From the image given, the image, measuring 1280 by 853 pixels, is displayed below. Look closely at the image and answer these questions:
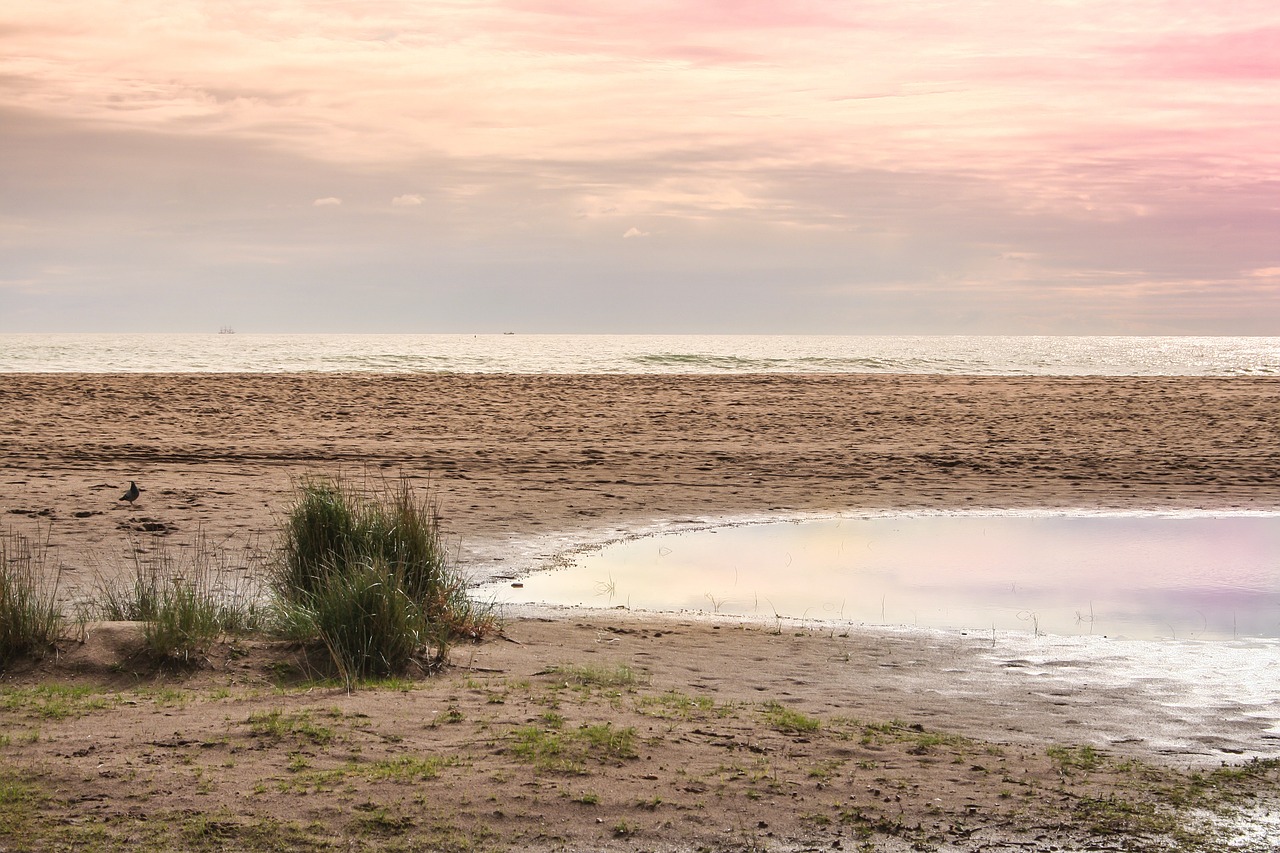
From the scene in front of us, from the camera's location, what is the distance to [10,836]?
177 inches

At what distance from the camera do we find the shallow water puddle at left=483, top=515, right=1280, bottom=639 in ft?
31.2

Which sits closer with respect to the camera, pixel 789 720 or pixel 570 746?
pixel 570 746

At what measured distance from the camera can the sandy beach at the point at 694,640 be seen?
5.03 metres

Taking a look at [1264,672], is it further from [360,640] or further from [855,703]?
[360,640]

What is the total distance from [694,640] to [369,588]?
96.7 inches

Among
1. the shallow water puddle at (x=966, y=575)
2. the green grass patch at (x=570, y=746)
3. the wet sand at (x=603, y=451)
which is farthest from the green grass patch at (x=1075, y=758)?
the wet sand at (x=603, y=451)

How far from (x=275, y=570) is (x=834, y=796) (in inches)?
221

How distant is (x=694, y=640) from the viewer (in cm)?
840

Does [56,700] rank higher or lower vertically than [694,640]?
higher

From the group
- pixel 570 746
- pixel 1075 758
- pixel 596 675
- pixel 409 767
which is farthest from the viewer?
pixel 596 675

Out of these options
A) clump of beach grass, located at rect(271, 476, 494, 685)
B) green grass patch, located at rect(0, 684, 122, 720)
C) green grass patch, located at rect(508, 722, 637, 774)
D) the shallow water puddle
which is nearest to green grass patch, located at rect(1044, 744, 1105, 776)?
green grass patch, located at rect(508, 722, 637, 774)

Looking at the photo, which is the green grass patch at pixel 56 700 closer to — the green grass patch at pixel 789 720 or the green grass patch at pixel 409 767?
the green grass patch at pixel 409 767

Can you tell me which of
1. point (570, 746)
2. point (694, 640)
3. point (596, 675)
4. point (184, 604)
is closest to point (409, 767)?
point (570, 746)

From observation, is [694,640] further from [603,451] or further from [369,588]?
[603,451]
